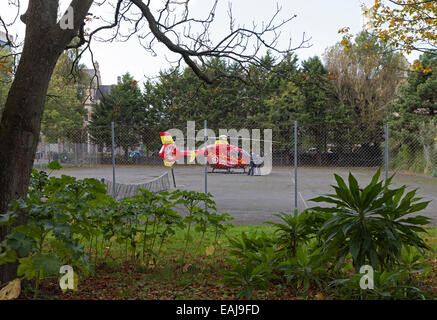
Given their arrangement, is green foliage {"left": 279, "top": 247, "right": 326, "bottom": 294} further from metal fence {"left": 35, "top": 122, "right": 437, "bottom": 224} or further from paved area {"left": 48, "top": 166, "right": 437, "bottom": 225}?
metal fence {"left": 35, "top": 122, "right": 437, "bottom": 224}

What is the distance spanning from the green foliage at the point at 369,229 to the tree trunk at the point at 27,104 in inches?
106

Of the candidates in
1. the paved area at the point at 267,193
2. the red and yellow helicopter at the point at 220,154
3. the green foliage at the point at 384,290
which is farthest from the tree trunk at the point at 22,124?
the red and yellow helicopter at the point at 220,154

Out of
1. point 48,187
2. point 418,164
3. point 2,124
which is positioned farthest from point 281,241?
point 418,164

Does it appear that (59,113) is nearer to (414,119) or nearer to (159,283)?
(414,119)

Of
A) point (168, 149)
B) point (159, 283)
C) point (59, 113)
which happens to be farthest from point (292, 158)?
point (59, 113)

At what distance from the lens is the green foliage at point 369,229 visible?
3051mm

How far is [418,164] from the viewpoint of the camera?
1950cm

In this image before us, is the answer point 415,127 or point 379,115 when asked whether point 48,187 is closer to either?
point 415,127

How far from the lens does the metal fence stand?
48.5 ft

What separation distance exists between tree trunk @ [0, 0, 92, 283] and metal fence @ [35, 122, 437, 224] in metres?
6.05

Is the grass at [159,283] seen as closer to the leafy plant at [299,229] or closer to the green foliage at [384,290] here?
the green foliage at [384,290]

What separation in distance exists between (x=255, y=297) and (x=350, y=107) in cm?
2632

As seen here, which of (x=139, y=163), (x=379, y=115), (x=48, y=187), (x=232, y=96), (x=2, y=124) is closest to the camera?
(x=2, y=124)

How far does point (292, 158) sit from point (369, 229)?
1819 cm
